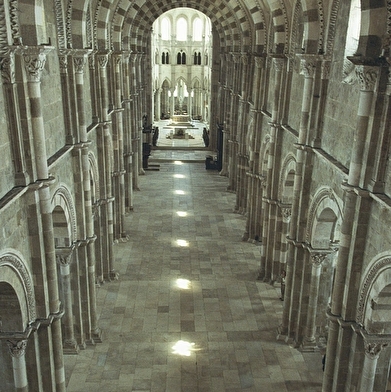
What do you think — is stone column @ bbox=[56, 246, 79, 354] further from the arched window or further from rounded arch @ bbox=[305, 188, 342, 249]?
the arched window

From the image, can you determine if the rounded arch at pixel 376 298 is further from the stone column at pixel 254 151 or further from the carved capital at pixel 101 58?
the stone column at pixel 254 151

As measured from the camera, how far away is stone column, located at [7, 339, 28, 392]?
9672mm

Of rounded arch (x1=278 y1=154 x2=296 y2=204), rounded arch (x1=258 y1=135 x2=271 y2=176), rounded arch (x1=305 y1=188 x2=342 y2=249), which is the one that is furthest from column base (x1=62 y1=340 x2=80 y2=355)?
rounded arch (x1=258 y1=135 x2=271 y2=176)

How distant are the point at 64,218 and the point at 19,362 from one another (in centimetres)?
431

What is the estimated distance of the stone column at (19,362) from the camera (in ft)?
31.7

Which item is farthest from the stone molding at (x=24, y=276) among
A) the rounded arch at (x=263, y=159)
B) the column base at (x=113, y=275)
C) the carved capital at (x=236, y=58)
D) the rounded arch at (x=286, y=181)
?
the carved capital at (x=236, y=58)

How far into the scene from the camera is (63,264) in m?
13.9

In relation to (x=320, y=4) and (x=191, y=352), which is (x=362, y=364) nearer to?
(x=191, y=352)

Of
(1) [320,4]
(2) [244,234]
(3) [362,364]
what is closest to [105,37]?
(1) [320,4]

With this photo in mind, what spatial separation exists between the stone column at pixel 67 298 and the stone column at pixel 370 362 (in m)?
8.10

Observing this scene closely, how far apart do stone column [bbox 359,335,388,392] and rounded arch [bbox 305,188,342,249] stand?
12.3ft

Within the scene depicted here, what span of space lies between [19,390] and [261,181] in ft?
47.2

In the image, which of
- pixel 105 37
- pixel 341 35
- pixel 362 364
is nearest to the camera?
pixel 362 364

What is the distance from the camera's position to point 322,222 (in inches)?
536
